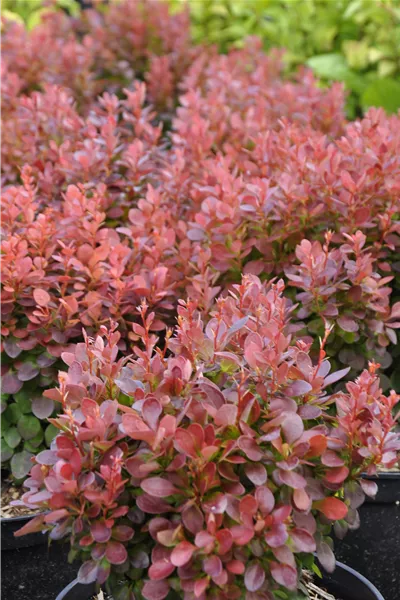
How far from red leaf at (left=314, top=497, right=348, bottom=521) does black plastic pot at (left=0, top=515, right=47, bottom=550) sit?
3.99ft

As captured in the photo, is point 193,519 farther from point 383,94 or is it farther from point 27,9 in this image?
point 27,9

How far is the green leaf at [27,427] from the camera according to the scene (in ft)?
8.11

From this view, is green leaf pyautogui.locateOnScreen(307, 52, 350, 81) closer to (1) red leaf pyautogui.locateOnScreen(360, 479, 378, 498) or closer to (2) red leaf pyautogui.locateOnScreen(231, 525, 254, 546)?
(1) red leaf pyautogui.locateOnScreen(360, 479, 378, 498)

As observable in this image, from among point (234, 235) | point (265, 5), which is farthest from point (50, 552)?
point (265, 5)

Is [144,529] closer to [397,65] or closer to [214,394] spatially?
[214,394]

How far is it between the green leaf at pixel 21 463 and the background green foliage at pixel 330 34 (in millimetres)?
3453

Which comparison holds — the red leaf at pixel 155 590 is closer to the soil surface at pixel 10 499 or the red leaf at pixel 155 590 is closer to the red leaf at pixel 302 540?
the red leaf at pixel 302 540

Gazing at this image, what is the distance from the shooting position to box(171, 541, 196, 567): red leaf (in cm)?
139

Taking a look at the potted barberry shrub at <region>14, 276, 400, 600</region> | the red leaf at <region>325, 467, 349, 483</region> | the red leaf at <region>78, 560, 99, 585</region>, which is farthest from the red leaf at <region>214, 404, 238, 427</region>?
the red leaf at <region>78, 560, 99, 585</region>

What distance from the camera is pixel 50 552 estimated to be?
2555mm

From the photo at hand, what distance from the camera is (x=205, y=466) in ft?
4.82

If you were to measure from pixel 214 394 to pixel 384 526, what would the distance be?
1388mm

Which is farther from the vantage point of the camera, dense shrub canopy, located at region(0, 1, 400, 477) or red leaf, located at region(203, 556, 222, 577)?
dense shrub canopy, located at region(0, 1, 400, 477)

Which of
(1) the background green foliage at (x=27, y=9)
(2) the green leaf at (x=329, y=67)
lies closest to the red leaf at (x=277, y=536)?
(2) the green leaf at (x=329, y=67)
